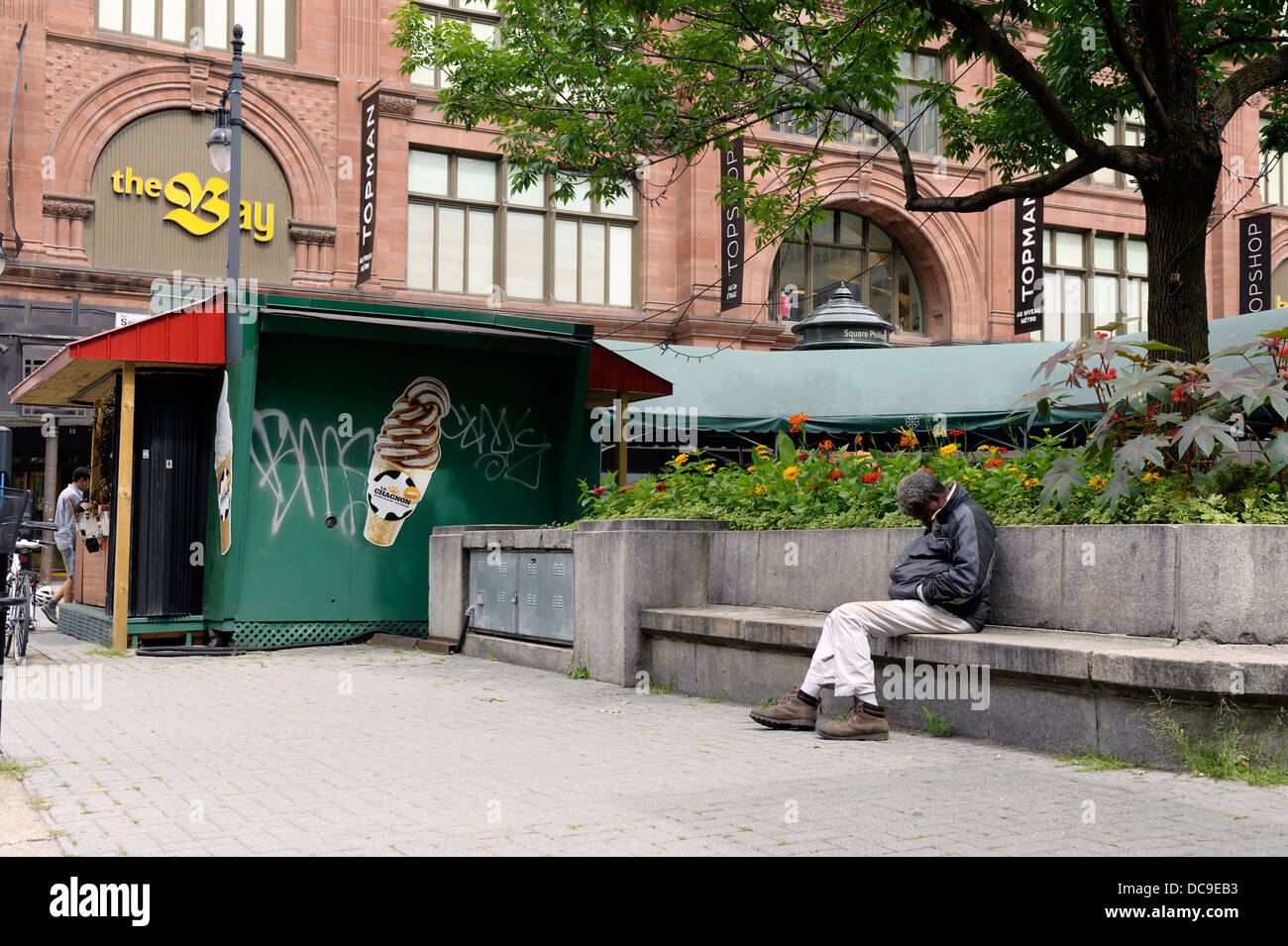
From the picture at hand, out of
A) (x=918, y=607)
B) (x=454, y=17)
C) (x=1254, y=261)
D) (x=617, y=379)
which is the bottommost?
(x=918, y=607)

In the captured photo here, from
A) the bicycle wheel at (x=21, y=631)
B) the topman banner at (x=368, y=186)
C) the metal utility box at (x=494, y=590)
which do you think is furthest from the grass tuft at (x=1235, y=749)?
the topman banner at (x=368, y=186)

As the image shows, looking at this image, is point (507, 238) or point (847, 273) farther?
point (847, 273)

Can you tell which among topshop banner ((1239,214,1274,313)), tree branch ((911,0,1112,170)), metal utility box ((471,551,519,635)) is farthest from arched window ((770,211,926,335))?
tree branch ((911,0,1112,170))

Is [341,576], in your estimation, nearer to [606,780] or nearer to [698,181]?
[606,780]

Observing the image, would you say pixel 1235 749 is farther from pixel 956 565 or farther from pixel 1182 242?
→ pixel 1182 242

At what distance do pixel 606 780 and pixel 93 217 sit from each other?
2008 cm

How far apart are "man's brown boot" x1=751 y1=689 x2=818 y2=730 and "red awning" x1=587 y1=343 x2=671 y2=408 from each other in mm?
6803

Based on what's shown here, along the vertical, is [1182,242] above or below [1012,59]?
below

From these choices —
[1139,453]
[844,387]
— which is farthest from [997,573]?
[844,387]

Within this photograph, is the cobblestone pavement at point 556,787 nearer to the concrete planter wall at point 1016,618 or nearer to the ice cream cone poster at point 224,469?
the concrete planter wall at point 1016,618

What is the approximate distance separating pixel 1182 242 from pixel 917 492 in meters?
3.07

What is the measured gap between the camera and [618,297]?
27.5 m

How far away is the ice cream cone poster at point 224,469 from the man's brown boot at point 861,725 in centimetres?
706

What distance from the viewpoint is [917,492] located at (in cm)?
732
